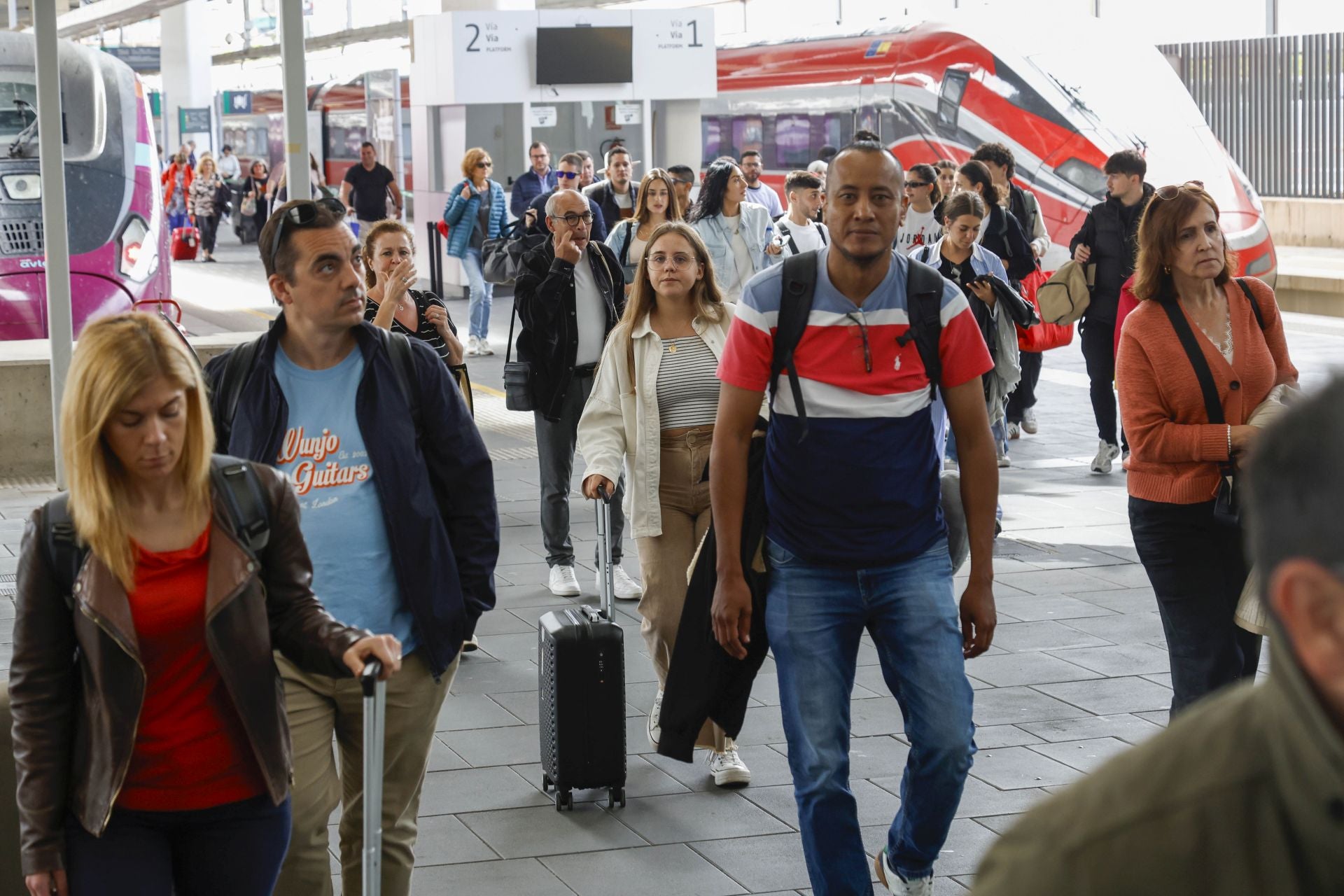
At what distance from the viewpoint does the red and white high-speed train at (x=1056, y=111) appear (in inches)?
802

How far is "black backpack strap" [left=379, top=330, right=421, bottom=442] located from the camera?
11.9 ft

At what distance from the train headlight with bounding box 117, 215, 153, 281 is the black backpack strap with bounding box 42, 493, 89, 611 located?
11402 millimetres

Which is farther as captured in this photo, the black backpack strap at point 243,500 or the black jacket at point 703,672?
the black jacket at point 703,672

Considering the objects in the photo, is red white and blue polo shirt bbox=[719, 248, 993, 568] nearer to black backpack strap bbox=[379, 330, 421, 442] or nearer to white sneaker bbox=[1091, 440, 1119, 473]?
black backpack strap bbox=[379, 330, 421, 442]

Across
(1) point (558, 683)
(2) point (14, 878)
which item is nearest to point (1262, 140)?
(1) point (558, 683)

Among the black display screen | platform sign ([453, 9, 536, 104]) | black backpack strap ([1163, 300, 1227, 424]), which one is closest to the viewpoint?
black backpack strap ([1163, 300, 1227, 424])

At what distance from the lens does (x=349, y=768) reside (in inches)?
146

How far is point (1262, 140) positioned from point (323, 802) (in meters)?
26.8

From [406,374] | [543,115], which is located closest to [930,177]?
[406,374]

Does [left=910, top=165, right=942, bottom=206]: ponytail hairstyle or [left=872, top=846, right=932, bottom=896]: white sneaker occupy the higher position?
[left=910, top=165, right=942, bottom=206]: ponytail hairstyle

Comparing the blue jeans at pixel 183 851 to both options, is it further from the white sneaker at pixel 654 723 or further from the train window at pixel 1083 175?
the train window at pixel 1083 175

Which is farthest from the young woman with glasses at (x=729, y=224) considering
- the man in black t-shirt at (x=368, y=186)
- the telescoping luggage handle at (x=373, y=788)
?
the man in black t-shirt at (x=368, y=186)

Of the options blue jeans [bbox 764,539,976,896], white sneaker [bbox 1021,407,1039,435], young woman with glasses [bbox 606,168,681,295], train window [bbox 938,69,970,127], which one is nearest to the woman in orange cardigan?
blue jeans [bbox 764,539,976,896]

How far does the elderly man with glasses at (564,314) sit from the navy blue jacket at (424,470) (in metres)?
3.45
